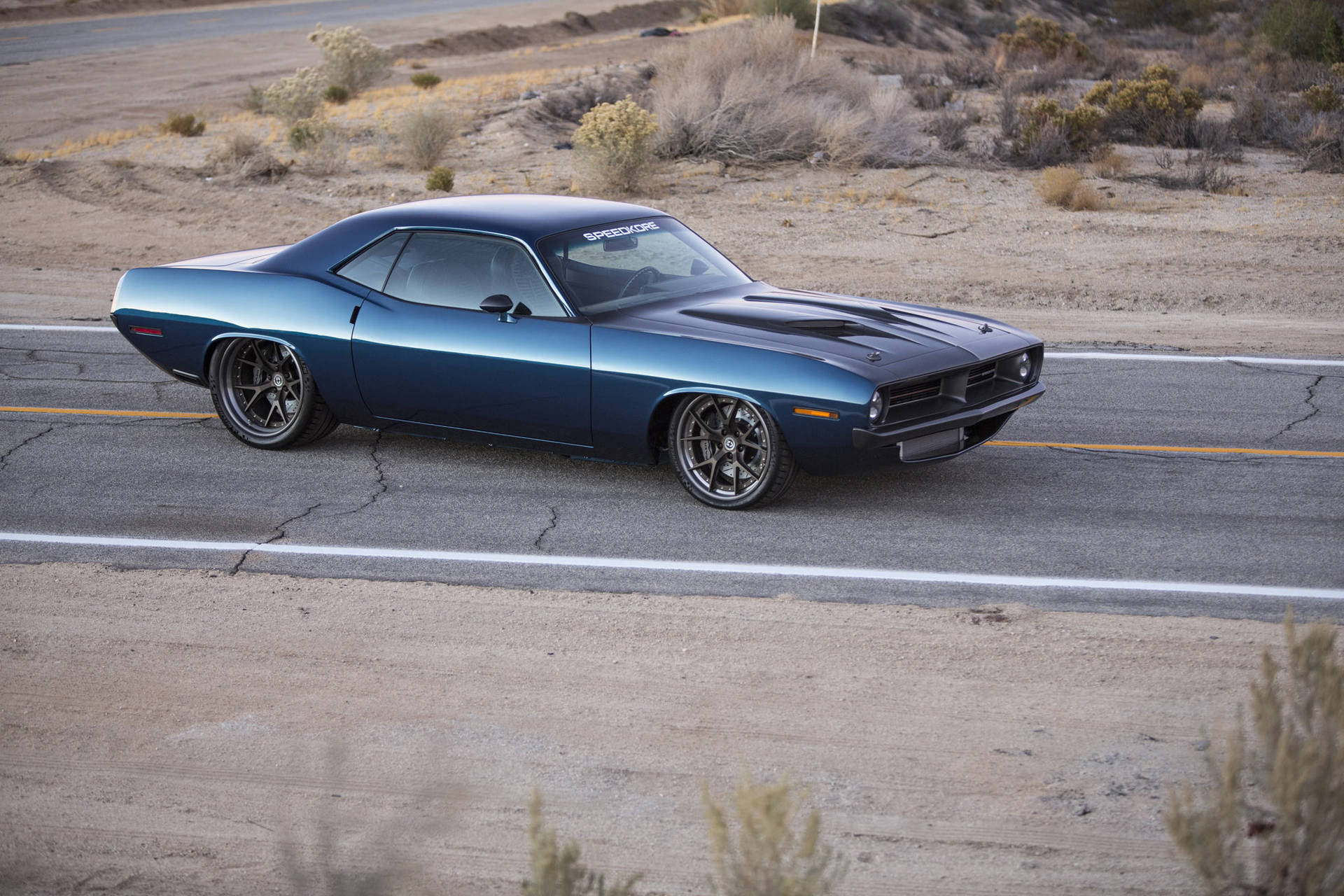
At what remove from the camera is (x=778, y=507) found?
7129 millimetres

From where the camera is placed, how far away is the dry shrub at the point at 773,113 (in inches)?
849

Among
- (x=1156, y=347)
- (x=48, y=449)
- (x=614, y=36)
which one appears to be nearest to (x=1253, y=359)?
(x=1156, y=347)

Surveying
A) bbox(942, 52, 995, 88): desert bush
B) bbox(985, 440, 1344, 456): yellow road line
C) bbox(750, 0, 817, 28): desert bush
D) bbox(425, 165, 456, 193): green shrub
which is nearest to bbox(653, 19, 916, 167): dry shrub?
bbox(425, 165, 456, 193): green shrub

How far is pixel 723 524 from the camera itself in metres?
6.92

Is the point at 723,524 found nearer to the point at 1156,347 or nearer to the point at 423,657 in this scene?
the point at 423,657

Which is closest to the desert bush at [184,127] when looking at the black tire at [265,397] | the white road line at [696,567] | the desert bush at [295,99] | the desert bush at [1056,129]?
the desert bush at [295,99]

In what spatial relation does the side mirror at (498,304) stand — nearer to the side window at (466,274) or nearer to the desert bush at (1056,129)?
the side window at (466,274)

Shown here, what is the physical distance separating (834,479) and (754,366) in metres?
1.28

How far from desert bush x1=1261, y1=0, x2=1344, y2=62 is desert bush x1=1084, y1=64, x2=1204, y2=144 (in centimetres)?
1136

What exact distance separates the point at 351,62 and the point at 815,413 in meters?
34.6

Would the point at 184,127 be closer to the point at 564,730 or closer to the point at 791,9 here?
the point at 791,9

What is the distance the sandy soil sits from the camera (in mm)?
4027

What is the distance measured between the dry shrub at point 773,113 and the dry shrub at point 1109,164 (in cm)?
285

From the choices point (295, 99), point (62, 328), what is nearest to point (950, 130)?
point (295, 99)
